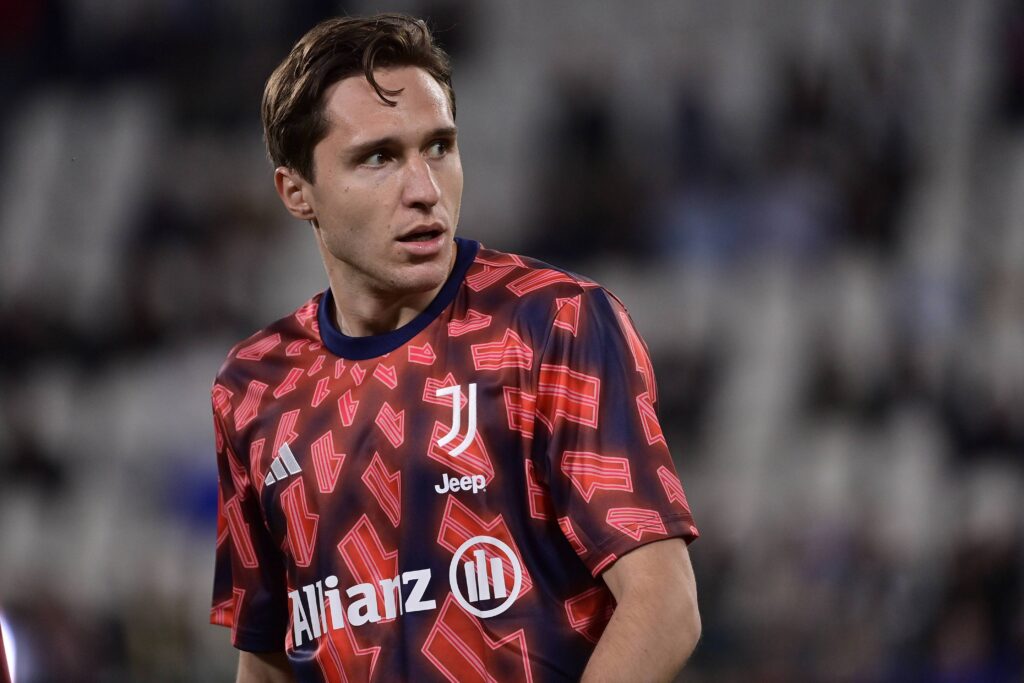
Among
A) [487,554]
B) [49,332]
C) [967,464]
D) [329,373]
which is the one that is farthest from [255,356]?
[49,332]

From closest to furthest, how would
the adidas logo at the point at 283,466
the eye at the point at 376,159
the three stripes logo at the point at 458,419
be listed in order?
the three stripes logo at the point at 458,419, the eye at the point at 376,159, the adidas logo at the point at 283,466

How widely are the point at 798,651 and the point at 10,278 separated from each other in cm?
438

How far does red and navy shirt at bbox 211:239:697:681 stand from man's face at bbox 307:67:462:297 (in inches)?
3.8

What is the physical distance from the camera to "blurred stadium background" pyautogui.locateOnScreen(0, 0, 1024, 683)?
249 inches

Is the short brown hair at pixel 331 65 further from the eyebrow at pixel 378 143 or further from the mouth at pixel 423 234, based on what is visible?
the mouth at pixel 423 234

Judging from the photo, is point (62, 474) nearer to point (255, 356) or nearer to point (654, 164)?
point (654, 164)

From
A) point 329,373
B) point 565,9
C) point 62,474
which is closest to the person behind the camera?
point 329,373

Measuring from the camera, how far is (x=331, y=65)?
7.87 feet

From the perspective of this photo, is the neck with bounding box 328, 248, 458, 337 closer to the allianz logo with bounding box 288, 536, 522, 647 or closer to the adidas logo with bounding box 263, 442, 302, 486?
the adidas logo with bounding box 263, 442, 302, 486

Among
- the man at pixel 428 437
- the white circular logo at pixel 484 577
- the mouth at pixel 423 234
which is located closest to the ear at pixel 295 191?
the man at pixel 428 437

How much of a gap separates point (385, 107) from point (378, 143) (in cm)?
6

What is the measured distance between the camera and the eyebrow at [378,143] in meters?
2.36

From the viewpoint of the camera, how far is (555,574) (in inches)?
88.7

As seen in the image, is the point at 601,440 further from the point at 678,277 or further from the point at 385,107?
the point at 678,277
